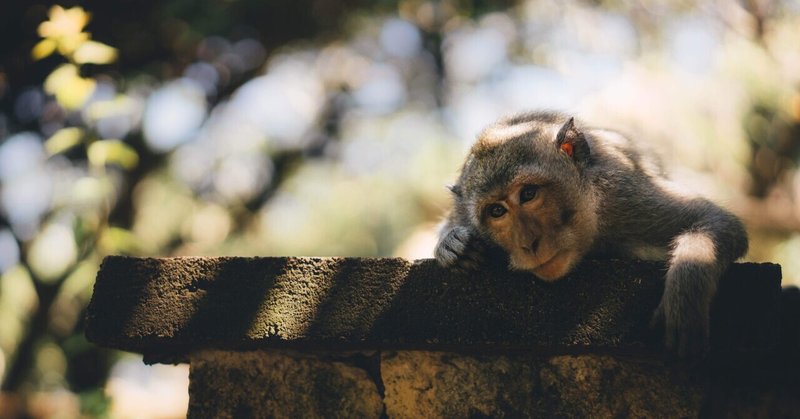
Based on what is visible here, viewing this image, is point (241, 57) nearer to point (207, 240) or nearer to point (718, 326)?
point (207, 240)

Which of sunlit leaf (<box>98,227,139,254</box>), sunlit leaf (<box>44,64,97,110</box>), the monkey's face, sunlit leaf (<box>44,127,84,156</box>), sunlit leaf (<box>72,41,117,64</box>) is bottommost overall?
the monkey's face

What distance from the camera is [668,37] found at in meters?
6.66

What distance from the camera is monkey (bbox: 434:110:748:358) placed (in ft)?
6.84

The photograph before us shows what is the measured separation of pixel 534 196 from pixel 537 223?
0.10m

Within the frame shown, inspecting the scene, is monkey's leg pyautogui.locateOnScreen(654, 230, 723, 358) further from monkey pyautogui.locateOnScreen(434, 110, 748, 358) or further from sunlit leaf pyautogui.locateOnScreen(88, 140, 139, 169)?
sunlit leaf pyautogui.locateOnScreen(88, 140, 139, 169)

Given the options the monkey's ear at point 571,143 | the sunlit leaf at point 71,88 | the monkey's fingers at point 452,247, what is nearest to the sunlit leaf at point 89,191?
the sunlit leaf at point 71,88

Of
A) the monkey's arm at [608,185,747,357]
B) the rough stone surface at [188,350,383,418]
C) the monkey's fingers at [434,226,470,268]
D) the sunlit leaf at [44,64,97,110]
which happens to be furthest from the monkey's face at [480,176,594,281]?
the sunlit leaf at [44,64,97,110]

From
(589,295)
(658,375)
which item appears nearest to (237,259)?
(589,295)

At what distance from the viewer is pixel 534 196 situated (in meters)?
2.32

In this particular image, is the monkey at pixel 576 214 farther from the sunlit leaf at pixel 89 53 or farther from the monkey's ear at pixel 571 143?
the sunlit leaf at pixel 89 53

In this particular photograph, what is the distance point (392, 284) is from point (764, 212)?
16.9ft

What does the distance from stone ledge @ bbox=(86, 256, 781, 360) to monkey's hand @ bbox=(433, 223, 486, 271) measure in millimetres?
54

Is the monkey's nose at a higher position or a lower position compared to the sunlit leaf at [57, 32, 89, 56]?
lower

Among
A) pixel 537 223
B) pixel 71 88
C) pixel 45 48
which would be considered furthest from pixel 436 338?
pixel 45 48
